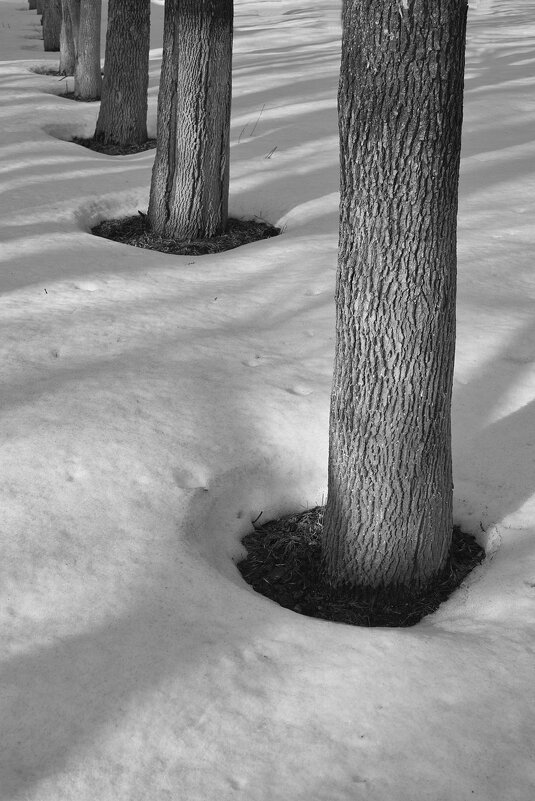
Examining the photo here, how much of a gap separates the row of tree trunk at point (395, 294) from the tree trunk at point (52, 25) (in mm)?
16003

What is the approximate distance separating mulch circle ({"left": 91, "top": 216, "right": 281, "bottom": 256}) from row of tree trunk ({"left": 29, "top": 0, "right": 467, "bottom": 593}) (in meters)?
3.58

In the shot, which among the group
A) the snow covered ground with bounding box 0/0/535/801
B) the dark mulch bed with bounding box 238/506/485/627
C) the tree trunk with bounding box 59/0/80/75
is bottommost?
the dark mulch bed with bounding box 238/506/485/627

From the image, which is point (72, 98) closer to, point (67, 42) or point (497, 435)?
point (67, 42)

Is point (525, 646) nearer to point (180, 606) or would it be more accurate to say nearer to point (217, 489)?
point (180, 606)

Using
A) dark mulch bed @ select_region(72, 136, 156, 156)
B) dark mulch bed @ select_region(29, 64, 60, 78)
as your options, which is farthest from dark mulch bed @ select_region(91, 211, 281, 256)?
dark mulch bed @ select_region(29, 64, 60, 78)

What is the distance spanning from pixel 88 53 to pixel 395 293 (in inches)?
387

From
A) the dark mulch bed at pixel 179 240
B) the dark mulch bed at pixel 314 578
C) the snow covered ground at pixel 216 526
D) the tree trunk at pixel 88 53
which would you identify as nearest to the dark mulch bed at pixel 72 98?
the tree trunk at pixel 88 53

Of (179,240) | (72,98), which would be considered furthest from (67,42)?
A: (179,240)

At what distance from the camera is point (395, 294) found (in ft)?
9.78

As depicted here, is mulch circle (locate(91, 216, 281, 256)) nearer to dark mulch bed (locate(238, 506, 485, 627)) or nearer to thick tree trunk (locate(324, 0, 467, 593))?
dark mulch bed (locate(238, 506, 485, 627))

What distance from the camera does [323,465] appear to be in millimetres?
4004

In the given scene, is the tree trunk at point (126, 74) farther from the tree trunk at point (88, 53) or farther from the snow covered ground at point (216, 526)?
the snow covered ground at point (216, 526)

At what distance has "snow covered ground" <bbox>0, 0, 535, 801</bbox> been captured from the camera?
8.07ft

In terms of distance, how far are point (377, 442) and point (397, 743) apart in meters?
1.09
